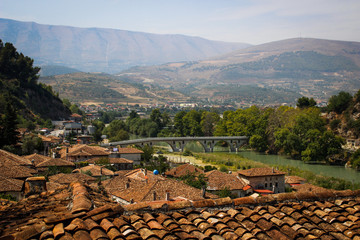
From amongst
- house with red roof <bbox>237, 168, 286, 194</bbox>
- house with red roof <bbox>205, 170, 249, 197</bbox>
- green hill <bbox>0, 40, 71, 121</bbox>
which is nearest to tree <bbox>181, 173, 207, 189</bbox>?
house with red roof <bbox>205, 170, 249, 197</bbox>

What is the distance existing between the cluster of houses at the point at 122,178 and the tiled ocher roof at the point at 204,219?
1.74 metres

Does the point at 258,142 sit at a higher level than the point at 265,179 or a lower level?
lower

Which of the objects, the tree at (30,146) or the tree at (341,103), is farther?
the tree at (341,103)

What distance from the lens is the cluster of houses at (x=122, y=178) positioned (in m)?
16.0

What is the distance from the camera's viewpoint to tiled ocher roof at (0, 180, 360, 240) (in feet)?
13.5

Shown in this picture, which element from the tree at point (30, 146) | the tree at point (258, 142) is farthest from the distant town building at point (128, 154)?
the tree at point (258, 142)

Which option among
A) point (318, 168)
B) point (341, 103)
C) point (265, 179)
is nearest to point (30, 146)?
point (265, 179)

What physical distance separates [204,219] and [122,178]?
63.5 ft

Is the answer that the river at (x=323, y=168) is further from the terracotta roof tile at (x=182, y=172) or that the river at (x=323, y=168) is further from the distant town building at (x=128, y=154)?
the distant town building at (x=128, y=154)

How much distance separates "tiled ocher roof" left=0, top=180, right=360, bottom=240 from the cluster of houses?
1.74m

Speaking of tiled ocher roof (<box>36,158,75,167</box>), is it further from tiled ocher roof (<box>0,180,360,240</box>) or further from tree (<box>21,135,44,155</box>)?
tiled ocher roof (<box>0,180,360,240</box>)

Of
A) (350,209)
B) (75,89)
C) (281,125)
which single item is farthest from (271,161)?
(75,89)

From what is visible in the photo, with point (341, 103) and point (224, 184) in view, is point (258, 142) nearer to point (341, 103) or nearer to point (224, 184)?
point (341, 103)

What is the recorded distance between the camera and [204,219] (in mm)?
5234
